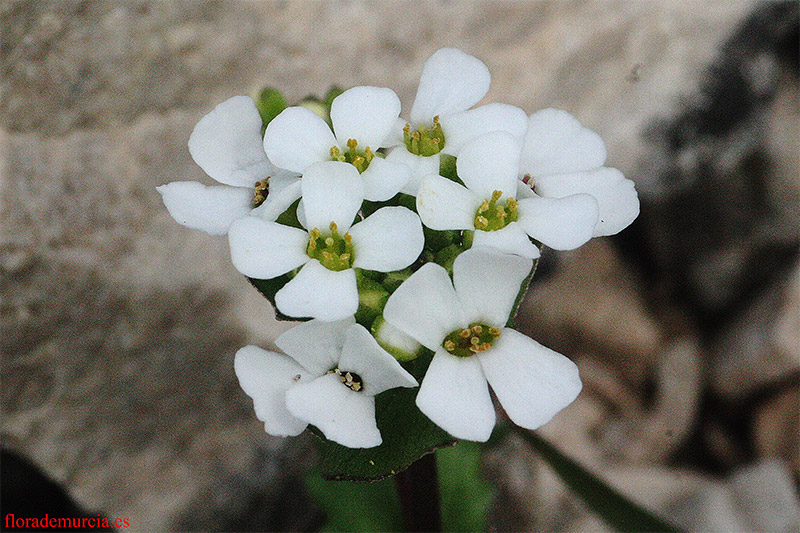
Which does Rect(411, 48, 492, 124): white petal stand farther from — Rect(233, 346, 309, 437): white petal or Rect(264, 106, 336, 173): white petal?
Rect(233, 346, 309, 437): white petal

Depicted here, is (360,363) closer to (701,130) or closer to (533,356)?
(533,356)

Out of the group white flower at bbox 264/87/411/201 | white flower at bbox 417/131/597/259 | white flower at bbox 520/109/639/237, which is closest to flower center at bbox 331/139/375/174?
white flower at bbox 264/87/411/201

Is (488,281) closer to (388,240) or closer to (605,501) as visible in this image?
(388,240)

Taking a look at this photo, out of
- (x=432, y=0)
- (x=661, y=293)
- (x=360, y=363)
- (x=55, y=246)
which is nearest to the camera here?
(x=360, y=363)

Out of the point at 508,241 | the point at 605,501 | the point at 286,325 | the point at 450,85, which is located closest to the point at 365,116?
the point at 450,85

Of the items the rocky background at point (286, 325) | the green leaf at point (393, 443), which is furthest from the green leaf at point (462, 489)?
the green leaf at point (393, 443)

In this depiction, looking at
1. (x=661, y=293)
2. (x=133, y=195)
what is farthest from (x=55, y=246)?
(x=661, y=293)

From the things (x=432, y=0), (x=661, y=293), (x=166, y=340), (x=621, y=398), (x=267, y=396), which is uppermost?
(x=432, y=0)
